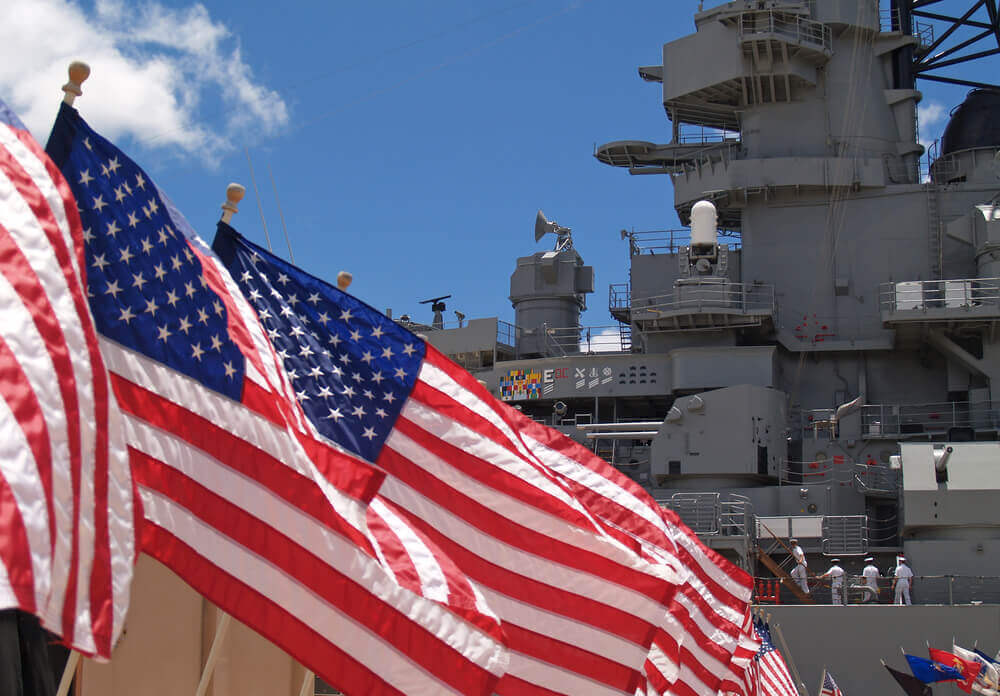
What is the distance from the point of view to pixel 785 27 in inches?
918

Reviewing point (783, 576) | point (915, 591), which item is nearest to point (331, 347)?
point (915, 591)

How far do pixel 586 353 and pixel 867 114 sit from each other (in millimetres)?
7013

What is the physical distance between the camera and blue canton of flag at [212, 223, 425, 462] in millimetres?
6652

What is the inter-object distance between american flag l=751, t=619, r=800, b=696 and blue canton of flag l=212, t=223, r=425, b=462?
6562 millimetres

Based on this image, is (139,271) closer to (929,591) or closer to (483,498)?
(483,498)

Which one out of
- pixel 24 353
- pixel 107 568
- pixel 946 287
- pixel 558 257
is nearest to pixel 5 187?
pixel 24 353

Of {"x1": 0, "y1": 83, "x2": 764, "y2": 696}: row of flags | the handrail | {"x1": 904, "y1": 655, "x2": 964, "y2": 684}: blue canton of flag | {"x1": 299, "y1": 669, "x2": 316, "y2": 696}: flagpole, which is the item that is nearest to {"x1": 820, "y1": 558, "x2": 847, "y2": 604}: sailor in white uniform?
{"x1": 904, "y1": 655, "x2": 964, "y2": 684}: blue canton of flag

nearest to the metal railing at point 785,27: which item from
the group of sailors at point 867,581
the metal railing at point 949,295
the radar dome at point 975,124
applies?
the radar dome at point 975,124

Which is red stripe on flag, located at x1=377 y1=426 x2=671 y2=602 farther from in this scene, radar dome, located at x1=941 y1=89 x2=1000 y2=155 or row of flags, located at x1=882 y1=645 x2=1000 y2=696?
radar dome, located at x1=941 y1=89 x2=1000 y2=155

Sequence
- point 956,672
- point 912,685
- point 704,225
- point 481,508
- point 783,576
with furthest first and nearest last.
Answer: point 704,225 → point 783,576 → point 912,685 → point 956,672 → point 481,508

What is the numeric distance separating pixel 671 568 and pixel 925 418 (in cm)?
1393

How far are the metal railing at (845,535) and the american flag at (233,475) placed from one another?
44.3ft

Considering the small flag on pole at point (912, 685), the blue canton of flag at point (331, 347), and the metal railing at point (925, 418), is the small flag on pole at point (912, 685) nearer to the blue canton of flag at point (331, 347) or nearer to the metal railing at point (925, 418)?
the metal railing at point (925, 418)

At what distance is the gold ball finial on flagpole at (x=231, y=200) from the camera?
641 cm
